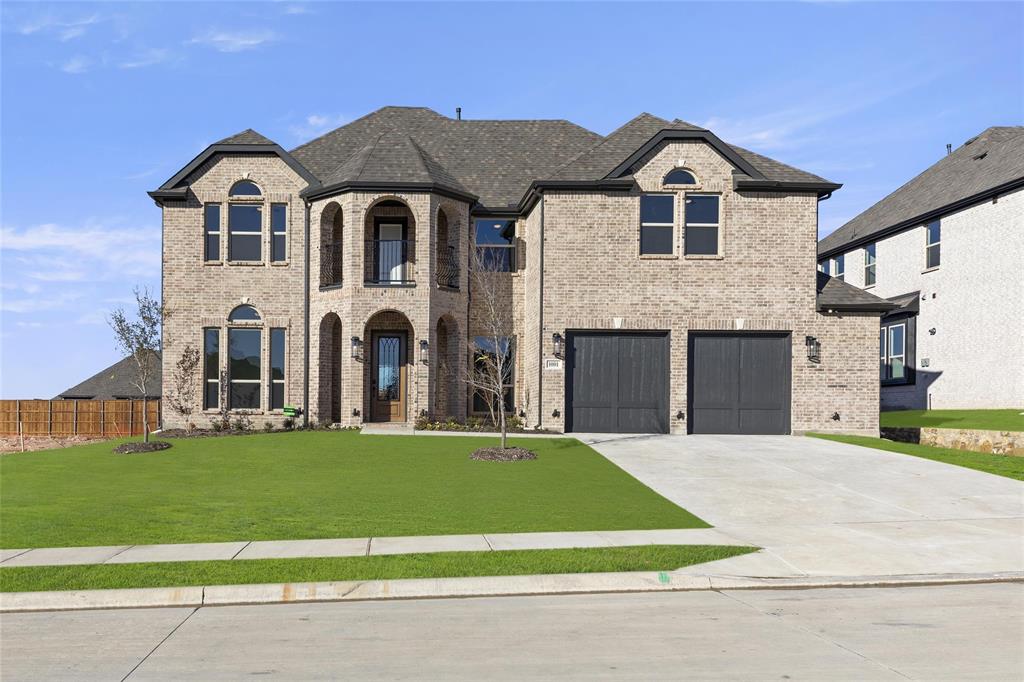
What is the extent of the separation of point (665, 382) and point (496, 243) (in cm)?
715

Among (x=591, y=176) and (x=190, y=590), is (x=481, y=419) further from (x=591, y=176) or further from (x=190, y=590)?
(x=190, y=590)

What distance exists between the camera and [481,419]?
23.6m

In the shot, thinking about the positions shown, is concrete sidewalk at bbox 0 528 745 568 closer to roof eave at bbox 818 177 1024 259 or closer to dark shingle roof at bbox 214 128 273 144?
dark shingle roof at bbox 214 128 273 144

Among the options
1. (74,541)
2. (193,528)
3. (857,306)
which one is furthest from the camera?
(857,306)

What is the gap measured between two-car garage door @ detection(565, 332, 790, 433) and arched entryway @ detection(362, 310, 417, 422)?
5.58 metres

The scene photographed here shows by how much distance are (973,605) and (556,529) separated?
4782 millimetres

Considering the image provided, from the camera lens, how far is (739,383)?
21359 millimetres

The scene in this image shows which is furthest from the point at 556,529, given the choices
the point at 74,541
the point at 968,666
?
the point at 74,541

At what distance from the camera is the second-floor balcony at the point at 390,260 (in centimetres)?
2339

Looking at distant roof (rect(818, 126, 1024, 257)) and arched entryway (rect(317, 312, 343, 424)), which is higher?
distant roof (rect(818, 126, 1024, 257))

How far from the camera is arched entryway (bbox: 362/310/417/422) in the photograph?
942 inches

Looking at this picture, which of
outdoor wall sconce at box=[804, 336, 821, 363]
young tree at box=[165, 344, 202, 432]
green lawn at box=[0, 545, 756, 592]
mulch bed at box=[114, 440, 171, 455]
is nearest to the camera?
green lawn at box=[0, 545, 756, 592]

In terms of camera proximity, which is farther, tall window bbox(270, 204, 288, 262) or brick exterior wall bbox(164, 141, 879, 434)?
tall window bbox(270, 204, 288, 262)

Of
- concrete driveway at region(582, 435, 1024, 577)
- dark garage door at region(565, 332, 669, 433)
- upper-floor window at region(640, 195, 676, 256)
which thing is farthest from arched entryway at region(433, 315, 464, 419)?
upper-floor window at region(640, 195, 676, 256)
